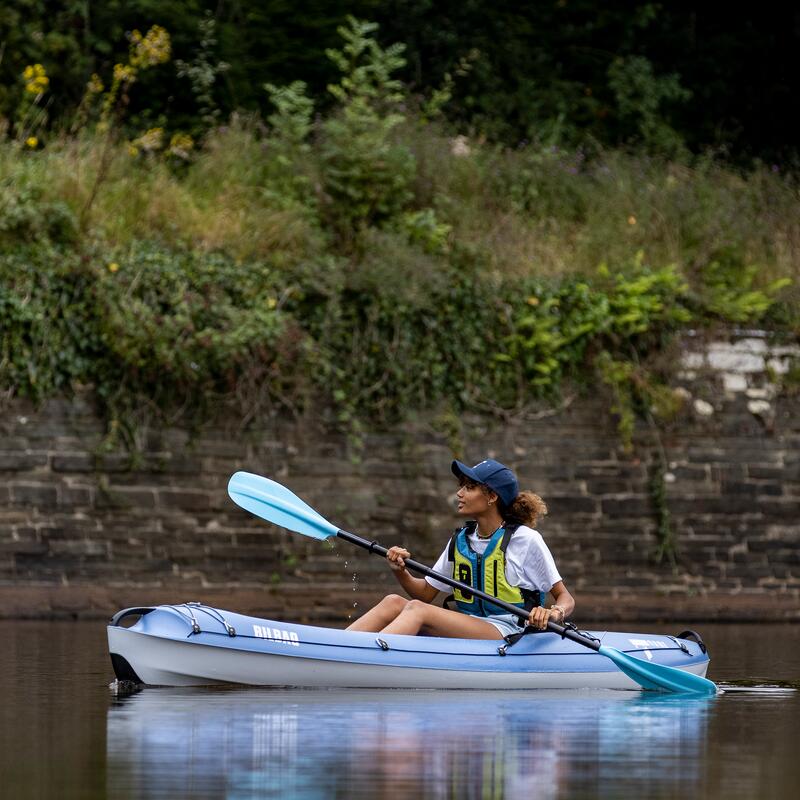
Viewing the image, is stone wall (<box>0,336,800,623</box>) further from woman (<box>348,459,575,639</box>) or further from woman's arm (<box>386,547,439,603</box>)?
woman (<box>348,459,575,639</box>)

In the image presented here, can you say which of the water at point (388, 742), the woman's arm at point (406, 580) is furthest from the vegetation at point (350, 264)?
the woman's arm at point (406, 580)

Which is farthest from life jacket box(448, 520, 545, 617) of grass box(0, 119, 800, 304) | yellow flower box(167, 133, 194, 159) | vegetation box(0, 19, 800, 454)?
yellow flower box(167, 133, 194, 159)

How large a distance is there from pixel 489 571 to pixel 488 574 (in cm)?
2

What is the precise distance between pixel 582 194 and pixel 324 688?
9.71 metres

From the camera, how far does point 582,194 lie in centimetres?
1816

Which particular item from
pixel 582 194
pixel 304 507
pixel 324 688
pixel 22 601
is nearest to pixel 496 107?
pixel 582 194

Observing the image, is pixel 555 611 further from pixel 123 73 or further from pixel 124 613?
pixel 123 73

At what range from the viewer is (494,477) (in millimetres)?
9758

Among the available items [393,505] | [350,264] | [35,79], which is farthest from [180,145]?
[393,505]

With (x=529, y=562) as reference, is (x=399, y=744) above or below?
below

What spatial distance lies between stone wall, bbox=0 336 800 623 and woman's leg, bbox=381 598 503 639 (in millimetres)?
5423

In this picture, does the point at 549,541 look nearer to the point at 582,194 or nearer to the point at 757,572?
the point at 757,572

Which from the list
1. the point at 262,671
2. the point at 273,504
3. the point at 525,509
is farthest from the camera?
the point at 273,504

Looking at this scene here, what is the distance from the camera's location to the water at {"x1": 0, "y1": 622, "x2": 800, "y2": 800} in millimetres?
6215
